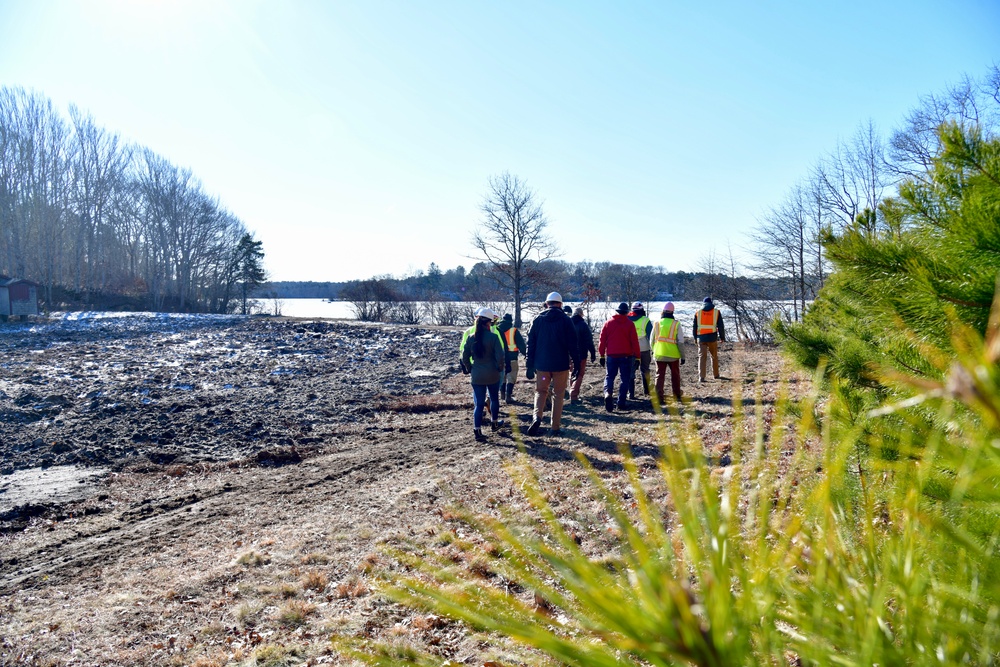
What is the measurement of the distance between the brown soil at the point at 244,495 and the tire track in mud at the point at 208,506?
0.03m

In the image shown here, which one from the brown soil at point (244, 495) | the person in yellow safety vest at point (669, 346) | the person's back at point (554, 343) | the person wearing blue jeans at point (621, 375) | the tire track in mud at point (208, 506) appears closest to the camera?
the brown soil at point (244, 495)

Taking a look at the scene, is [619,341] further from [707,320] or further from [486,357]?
[707,320]

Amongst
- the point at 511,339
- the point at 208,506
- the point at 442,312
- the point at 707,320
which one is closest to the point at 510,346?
the point at 511,339

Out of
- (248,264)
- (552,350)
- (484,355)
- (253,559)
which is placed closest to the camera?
(253,559)

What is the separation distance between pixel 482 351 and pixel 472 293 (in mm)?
39571

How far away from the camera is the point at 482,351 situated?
8.38 m

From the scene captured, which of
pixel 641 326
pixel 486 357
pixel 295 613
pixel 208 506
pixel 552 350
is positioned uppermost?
pixel 641 326

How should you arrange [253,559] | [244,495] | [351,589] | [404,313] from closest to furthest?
[351,589] → [253,559] → [244,495] → [404,313]

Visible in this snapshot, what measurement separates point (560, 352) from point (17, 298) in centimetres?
3529

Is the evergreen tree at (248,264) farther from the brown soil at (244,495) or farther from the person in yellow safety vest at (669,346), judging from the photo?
the person in yellow safety vest at (669,346)

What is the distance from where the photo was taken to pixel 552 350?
811 centimetres

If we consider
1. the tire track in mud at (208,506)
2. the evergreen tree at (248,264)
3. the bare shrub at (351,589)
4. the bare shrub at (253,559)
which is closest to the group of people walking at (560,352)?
the tire track in mud at (208,506)

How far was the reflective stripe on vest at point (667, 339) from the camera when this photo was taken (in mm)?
10234

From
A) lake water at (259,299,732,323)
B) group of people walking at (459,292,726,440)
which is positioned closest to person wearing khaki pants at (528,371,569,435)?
group of people walking at (459,292,726,440)
